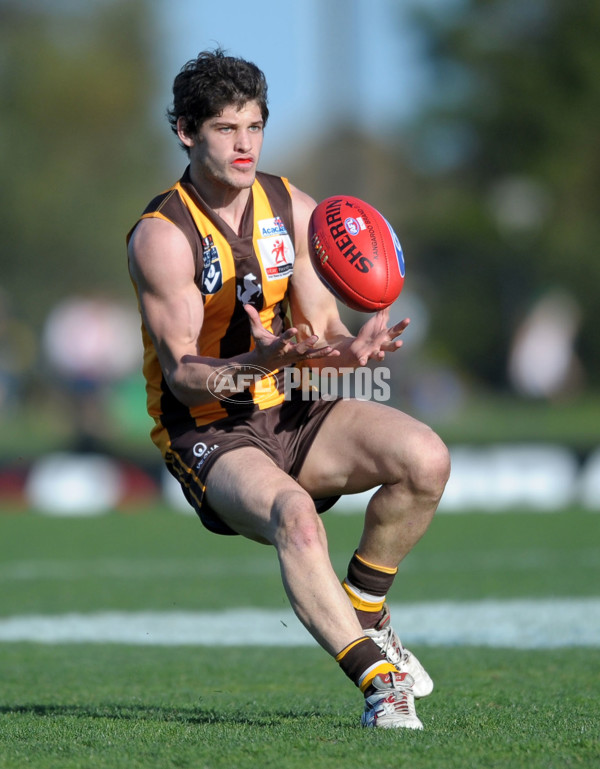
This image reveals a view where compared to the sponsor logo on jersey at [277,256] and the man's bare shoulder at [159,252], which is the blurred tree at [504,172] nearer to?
the sponsor logo on jersey at [277,256]

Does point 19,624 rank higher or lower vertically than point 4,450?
higher

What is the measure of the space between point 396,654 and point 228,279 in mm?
1488

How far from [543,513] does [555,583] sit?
12.6 feet

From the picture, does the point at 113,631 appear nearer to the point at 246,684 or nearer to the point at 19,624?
the point at 19,624

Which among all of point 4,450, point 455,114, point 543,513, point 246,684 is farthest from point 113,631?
point 455,114

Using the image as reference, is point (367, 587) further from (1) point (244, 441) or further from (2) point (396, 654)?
(1) point (244, 441)

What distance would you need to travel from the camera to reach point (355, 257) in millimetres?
4328

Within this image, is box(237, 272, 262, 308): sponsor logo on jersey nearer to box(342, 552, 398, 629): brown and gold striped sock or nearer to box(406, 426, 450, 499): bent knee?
box(406, 426, 450, 499): bent knee

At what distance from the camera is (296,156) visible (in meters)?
70.7

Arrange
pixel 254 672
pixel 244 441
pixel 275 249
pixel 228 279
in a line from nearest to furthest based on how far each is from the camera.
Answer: pixel 244 441, pixel 228 279, pixel 275 249, pixel 254 672

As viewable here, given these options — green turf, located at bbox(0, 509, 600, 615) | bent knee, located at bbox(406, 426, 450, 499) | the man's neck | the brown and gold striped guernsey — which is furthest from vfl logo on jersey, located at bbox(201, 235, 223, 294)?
green turf, located at bbox(0, 509, 600, 615)

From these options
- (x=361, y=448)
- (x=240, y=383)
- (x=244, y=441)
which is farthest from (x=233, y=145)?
(x=361, y=448)

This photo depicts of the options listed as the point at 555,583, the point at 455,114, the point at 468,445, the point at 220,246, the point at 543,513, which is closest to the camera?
the point at 220,246

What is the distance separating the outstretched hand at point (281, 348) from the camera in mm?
3975
